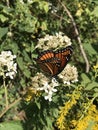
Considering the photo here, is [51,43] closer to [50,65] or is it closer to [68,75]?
[50,65]

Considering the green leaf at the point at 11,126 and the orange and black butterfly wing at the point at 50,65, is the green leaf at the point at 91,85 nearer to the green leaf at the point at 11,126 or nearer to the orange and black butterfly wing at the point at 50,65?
the orange and black butterfly wing at the point at 50,65

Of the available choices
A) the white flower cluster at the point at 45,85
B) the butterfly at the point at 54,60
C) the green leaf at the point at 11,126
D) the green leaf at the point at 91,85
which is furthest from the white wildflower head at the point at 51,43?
the green leaf at the point at 11,126

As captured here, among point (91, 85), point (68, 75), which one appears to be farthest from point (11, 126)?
point (91, 85)

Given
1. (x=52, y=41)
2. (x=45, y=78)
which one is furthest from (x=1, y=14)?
(x=45, y=78)

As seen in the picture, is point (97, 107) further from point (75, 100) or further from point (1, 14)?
point (1, 14)

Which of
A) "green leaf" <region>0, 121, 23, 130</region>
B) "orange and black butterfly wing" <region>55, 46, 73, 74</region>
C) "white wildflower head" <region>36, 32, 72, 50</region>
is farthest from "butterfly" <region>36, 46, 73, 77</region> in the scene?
"green leaf" <region>0, 121, 23, 130</region>

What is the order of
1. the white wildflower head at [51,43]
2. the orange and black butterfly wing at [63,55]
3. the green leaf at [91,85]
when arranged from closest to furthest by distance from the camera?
the green leaf at [91,85], the orange and black butterfly wing at [63,55], the white wildflower head at [51,43]
